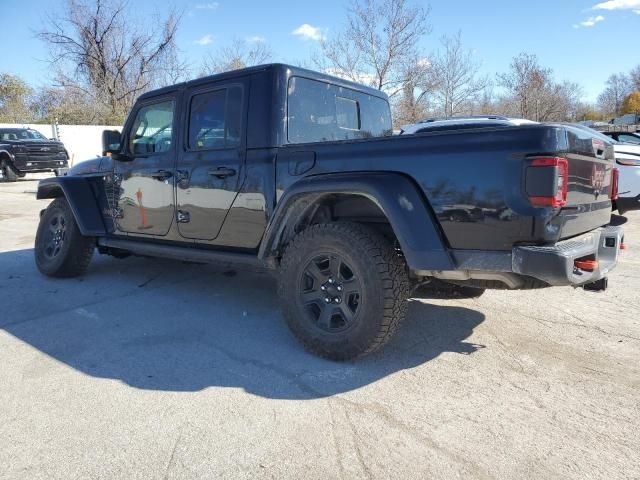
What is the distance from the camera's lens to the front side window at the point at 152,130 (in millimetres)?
4520

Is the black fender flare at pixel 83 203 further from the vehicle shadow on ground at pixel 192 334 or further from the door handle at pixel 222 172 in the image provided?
the door handle at pixel 222 172

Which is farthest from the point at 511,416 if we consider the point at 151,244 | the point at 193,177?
the point at 151,244

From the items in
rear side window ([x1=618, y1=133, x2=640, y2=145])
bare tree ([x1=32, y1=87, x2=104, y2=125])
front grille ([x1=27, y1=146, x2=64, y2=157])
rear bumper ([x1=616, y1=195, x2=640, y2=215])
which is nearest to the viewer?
rear bumper ([x1=616, y1=195, x2=640, y2=215])

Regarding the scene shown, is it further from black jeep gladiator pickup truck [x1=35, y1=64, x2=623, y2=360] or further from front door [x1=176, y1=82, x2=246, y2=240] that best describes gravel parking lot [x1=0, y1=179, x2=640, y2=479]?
front door [x1=176, y1=82, x2=246, y2=240]

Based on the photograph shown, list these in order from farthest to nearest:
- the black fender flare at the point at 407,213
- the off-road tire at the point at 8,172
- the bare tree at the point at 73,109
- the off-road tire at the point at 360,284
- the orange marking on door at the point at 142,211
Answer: the bare tree at the point at 73,109 < the off-road tire at the point at 8,172 < the orange marking on door at the point at 142,211 < the off-road tire at the point at 360,284 < the black fender flare at the point at 407,213

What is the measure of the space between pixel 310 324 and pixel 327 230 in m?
0.65

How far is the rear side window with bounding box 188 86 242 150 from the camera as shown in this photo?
3.94 m

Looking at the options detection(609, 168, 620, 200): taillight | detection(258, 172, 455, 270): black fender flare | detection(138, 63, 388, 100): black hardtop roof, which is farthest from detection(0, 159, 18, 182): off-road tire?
detection(609, 168, 620, 200): taillight

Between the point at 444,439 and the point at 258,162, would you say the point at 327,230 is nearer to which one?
the point at 258,162

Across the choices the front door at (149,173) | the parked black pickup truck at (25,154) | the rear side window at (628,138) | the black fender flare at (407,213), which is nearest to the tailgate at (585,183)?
the black fender flare at (407,213)

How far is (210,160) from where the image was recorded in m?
4.04

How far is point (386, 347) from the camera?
11.6 ft

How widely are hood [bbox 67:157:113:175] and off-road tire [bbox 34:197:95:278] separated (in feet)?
1.17

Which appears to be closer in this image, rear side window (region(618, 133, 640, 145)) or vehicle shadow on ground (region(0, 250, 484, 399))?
vehicle shadow on ground (region(0, 250, 484, 399))
